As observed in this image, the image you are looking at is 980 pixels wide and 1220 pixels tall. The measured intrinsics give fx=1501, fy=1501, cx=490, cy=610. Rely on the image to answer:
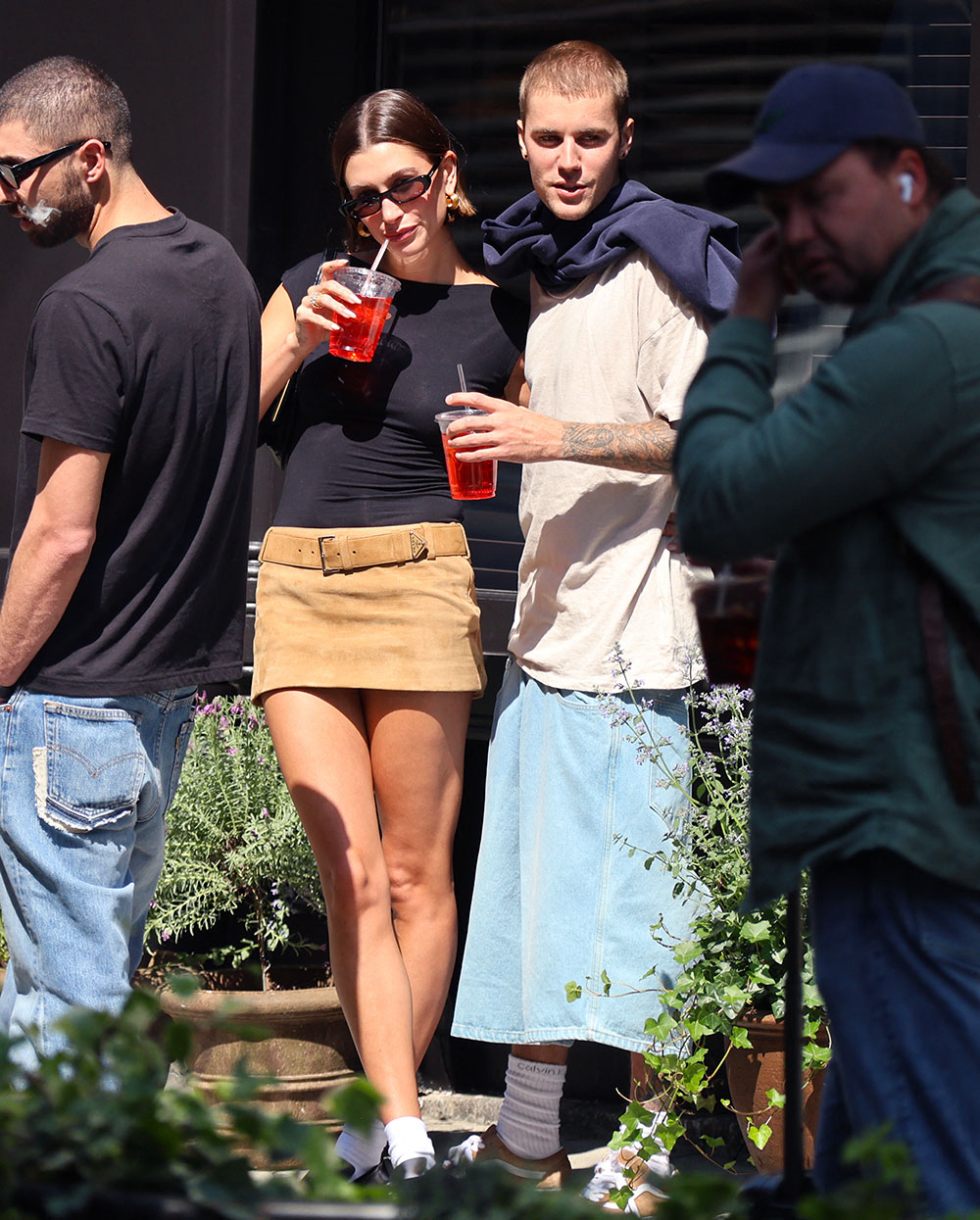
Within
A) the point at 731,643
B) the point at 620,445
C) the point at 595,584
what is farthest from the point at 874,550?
the point at 595,584

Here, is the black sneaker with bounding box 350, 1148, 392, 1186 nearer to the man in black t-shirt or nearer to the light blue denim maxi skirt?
the light blue denim maxi skirt

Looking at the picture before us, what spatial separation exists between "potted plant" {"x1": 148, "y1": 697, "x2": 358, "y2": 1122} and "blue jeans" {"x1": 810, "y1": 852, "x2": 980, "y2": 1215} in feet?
7.66

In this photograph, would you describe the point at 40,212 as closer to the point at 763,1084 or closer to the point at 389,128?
the point at 389,128

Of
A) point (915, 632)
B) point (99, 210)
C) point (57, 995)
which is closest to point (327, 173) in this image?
point (99, 210)

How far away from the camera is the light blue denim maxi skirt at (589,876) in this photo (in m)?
3.34

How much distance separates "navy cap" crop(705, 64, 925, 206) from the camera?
159 cm

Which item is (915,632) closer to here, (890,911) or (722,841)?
(890,911)

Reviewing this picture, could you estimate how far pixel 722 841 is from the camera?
3.36m

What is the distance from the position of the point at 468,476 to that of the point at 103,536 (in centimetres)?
78

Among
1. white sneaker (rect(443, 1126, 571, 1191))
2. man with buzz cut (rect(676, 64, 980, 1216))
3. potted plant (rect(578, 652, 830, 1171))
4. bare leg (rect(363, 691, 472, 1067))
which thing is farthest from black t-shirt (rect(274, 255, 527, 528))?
man with buzz cut (rect(676, 64, 980, 1216))

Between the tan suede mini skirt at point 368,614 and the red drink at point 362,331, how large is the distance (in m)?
0.40

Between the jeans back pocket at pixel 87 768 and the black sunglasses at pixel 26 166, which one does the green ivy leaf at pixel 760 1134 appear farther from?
the black sunglasses at pixel 26 166

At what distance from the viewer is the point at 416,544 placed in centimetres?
339

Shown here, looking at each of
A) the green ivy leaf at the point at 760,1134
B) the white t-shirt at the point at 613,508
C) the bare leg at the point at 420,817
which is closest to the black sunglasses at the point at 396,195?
the white t-shirt at the point at 613,508
